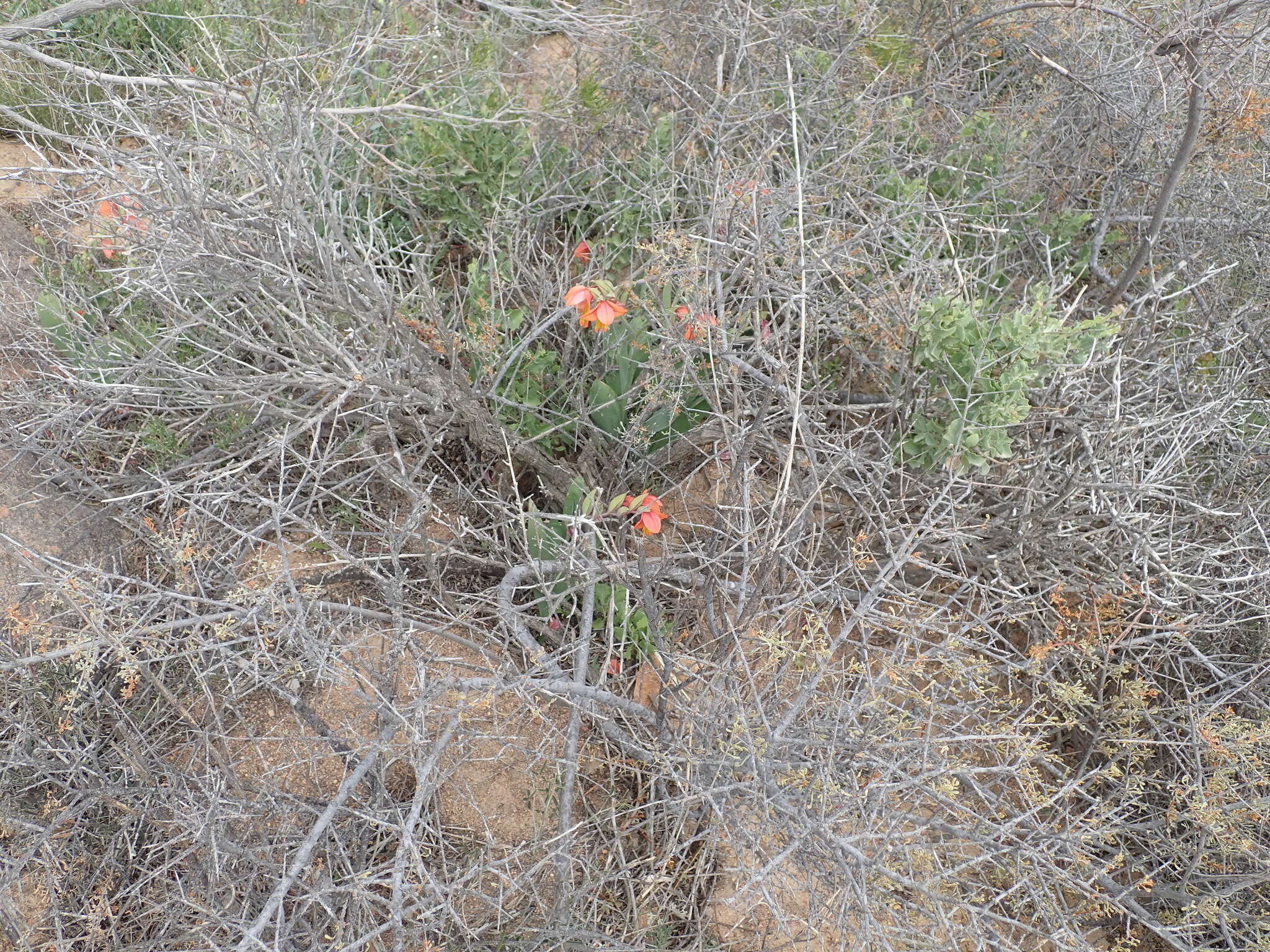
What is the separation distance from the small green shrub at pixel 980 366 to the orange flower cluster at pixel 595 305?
2.86 ft

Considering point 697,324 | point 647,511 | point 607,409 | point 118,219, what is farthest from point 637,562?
point 118,219

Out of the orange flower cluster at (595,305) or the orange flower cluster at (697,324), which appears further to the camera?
the orange flower cluster at (697,324)

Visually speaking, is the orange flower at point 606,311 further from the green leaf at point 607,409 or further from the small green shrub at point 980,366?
the small green shrub at point 980,366

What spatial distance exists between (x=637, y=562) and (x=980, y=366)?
1.07 meters

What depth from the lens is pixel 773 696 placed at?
7.42 feet

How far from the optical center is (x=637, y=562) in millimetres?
2572

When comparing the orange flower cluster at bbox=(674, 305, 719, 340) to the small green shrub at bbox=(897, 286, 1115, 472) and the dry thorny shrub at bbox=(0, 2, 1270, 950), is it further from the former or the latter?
the small green shrub at bbox=(897, 286, 1115, 472)

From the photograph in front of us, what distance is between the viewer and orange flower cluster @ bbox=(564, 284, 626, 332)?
232cm

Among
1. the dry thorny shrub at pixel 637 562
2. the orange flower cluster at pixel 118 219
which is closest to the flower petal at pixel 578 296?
the dry thorny shrub at pixel 637 562

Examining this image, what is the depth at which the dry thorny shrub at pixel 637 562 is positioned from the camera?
82.7 inches

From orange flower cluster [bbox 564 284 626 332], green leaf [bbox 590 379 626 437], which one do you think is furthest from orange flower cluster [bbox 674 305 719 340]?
green leaf [bbox 590 379 626 437]

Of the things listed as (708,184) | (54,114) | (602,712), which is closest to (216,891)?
(602,712)

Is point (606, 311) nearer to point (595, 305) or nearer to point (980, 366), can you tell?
point (595, 305)

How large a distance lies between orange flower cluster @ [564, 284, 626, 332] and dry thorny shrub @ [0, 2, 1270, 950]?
215mm
